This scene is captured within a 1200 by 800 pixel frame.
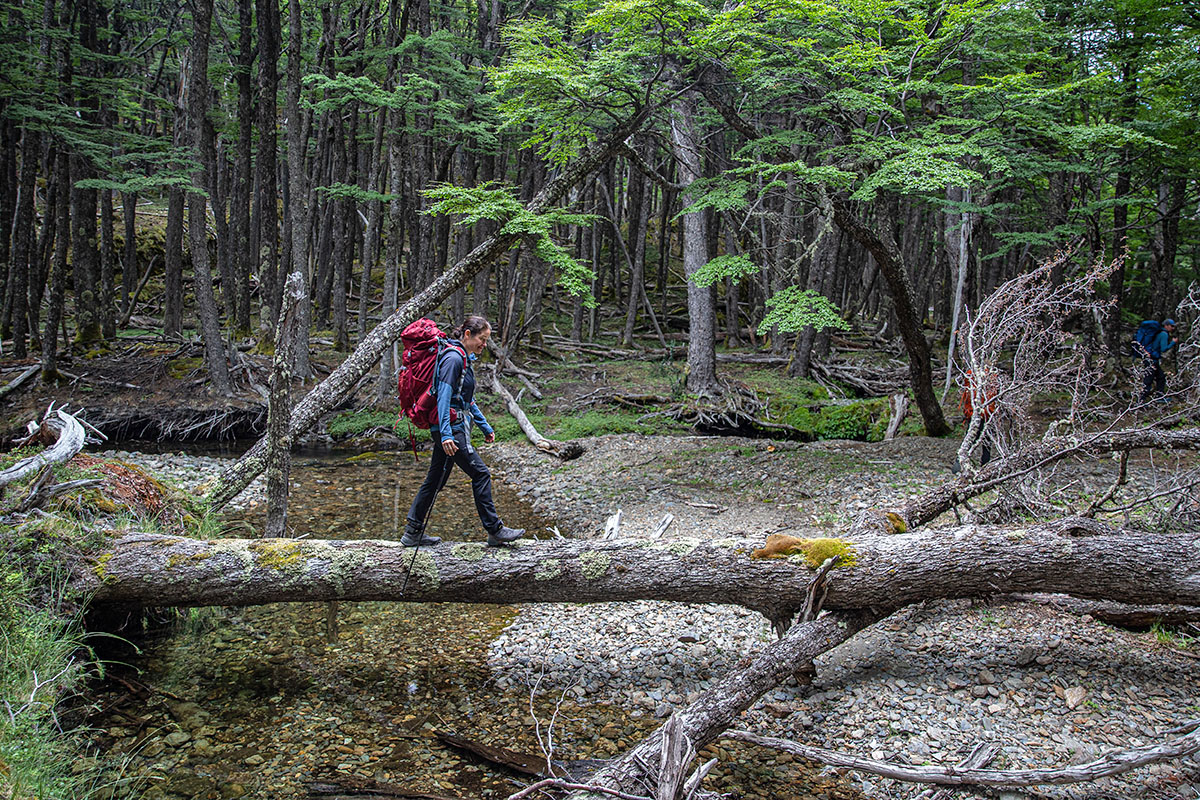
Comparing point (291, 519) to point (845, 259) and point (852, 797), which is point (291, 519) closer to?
point (852, 797)

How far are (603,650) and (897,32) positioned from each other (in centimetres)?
1016

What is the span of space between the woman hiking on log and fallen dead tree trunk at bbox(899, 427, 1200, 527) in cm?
396

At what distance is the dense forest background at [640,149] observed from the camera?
28.5 ft

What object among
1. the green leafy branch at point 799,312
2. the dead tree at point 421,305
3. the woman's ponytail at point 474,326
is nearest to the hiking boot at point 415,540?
the woman's ponytail at point 474,326

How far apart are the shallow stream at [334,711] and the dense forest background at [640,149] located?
16.7 ft

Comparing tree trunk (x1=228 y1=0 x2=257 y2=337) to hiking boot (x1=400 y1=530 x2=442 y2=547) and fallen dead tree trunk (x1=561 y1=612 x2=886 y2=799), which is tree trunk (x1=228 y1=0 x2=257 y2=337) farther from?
fallen dead tree trunk (x1=561 y1=612 x2=886 y2=799)

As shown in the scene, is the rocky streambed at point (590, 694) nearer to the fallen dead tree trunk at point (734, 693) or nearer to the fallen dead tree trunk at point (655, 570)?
the fallen dead tree trunk at point (734, 693)

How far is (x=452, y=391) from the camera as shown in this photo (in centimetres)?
550

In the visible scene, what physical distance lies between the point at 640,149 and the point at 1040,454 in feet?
66.2

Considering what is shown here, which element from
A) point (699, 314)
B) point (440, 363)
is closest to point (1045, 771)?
point (440, 363)

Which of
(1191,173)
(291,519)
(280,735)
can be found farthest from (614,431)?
(1191,173)

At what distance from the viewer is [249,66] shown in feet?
58.6

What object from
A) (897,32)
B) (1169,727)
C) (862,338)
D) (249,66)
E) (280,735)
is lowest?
(280,735)

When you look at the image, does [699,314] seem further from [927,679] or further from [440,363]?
[927,679]
